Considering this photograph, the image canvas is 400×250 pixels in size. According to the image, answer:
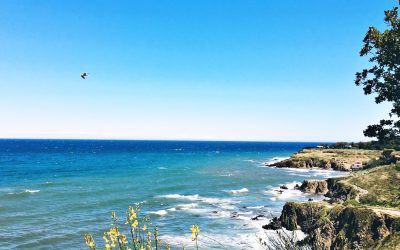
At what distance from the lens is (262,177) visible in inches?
3130

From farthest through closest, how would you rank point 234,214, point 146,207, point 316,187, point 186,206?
point 316,187, point 186,206, point 146,207, point 234,214

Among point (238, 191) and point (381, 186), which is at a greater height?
point (381, 186)

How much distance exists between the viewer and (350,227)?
24703mm

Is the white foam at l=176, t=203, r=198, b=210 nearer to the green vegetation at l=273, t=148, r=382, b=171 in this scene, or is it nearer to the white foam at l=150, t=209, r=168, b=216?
the white foam at l=150, t=209, r=168, b=216

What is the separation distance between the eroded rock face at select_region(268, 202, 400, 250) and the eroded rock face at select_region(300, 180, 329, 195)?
81.4ft

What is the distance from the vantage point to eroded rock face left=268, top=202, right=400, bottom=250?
2247cm

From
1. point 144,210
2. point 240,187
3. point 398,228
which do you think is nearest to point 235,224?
point 144,210

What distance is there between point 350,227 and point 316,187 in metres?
31.7

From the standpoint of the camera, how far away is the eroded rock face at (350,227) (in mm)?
22469

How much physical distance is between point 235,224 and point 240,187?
27410mm

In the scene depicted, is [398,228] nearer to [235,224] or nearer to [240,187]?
[235,224]

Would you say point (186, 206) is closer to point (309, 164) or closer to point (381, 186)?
point (381, 186)

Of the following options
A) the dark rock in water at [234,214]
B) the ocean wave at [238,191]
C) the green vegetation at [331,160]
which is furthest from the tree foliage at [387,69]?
the green vegetation at [331,160]

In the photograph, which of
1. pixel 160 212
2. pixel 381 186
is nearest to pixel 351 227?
pixel 381 186
